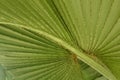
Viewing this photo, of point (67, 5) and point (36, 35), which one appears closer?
point (67, 5)

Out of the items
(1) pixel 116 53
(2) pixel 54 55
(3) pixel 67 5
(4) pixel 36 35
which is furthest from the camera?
(2) pixel 54 55

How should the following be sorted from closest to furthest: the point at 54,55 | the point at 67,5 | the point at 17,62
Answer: the point at 67,5
the point at 54,55
the point at 17,62

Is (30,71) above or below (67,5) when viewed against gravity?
below

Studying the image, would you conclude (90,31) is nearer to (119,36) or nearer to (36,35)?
(119,36)

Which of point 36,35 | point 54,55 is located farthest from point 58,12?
point 54,55

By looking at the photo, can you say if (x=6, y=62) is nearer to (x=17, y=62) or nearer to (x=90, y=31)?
(x=17, y=62)

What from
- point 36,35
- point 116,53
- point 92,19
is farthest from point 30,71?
point 92,19
